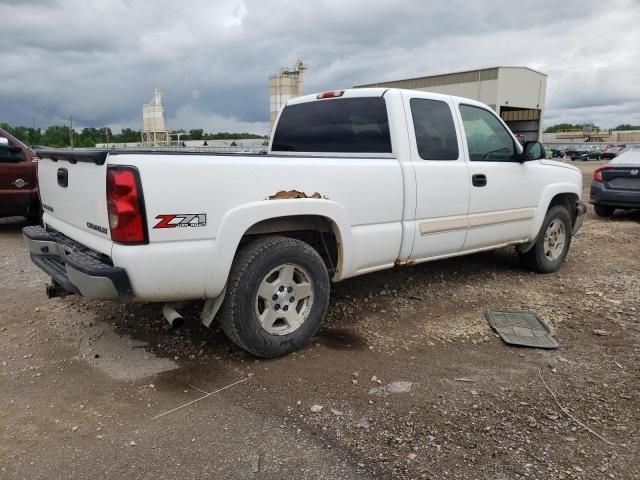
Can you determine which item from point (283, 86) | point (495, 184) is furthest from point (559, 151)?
point (495, 184)

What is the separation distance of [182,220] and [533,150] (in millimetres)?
3958

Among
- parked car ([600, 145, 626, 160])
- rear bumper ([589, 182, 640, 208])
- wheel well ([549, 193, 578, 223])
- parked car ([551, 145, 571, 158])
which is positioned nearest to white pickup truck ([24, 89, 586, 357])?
wheel well ([549, 193, 578, 223])

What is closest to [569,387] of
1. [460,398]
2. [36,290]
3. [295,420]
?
[460,398]

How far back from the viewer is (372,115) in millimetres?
4535

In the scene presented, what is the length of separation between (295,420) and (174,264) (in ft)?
3.79

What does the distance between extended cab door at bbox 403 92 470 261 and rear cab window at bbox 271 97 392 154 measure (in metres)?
0.27

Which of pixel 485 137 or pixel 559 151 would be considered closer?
pixel 485 137

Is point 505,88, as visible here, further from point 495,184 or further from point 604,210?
point 495,184

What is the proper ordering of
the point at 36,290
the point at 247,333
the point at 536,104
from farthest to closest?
the point at 536,104 < the point at 36,290 < the point at 247,333

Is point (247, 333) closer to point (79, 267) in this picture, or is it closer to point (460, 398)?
point (79, 267)

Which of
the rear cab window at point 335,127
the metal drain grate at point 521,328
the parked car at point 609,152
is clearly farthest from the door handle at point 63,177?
the parked car at point 609,152

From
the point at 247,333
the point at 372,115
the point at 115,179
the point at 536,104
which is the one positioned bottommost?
the point at 247,333

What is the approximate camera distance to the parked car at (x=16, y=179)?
26.6ft

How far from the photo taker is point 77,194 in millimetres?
3521
